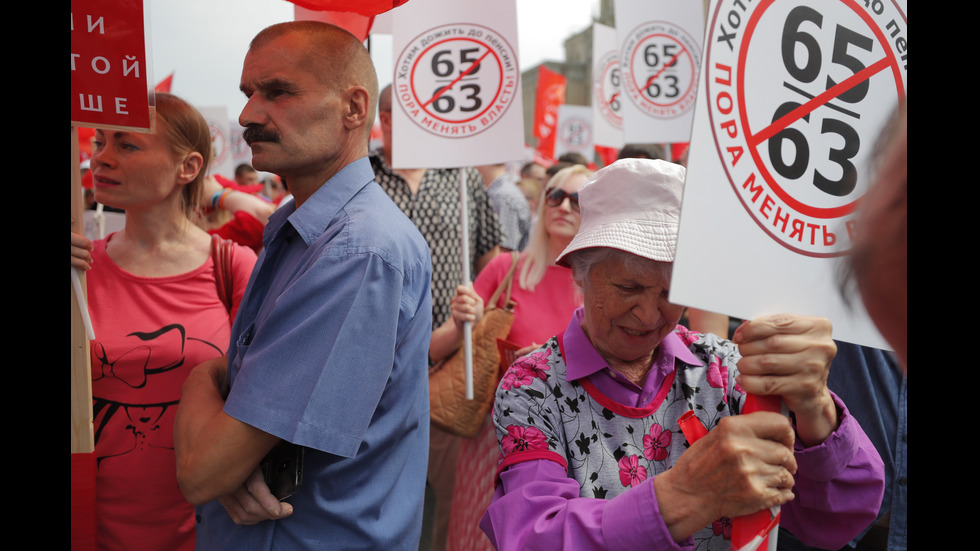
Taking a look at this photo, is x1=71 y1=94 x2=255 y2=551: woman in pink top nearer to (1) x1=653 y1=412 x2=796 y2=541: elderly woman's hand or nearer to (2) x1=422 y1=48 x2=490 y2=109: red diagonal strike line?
(2) x1=422 y1=48 x2=490 y2=109: red diagonal strike line

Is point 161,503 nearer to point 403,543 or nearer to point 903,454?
point 403,543

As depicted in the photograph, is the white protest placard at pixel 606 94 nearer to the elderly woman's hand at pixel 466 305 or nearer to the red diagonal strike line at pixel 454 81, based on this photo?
the red diagonal strike line at pixel 454 81

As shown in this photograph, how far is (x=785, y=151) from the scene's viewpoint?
1168 millimetres

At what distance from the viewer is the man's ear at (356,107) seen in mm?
1957

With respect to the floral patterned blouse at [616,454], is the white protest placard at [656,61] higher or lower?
higher

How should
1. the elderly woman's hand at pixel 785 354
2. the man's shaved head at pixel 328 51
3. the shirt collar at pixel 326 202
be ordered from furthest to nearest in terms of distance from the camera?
1. the man's shaved head at pixel 328 51
2. the shirt collar at pixel 326 202
3. the elderly woman's hand at pixel 785 354

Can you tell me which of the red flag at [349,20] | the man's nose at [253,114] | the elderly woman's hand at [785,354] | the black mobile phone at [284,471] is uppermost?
the red flag at [349,20]

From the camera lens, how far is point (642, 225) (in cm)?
153

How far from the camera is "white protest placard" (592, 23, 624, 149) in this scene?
659 cm

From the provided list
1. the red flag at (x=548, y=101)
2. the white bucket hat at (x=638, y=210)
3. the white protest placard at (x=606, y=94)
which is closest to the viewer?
the white bucket hat at (x=638, y=210)

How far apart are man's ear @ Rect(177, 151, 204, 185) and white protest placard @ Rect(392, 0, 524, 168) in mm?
837

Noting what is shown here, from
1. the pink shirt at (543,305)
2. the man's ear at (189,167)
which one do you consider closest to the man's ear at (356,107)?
the man's ear at (189,167)

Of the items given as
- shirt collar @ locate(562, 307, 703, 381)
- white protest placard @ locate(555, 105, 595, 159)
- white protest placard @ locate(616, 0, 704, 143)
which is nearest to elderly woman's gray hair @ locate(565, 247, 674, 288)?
shirt collar @ locate(562, 307, 703, 381)

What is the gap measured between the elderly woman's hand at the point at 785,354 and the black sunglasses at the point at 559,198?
2157 millimetres
